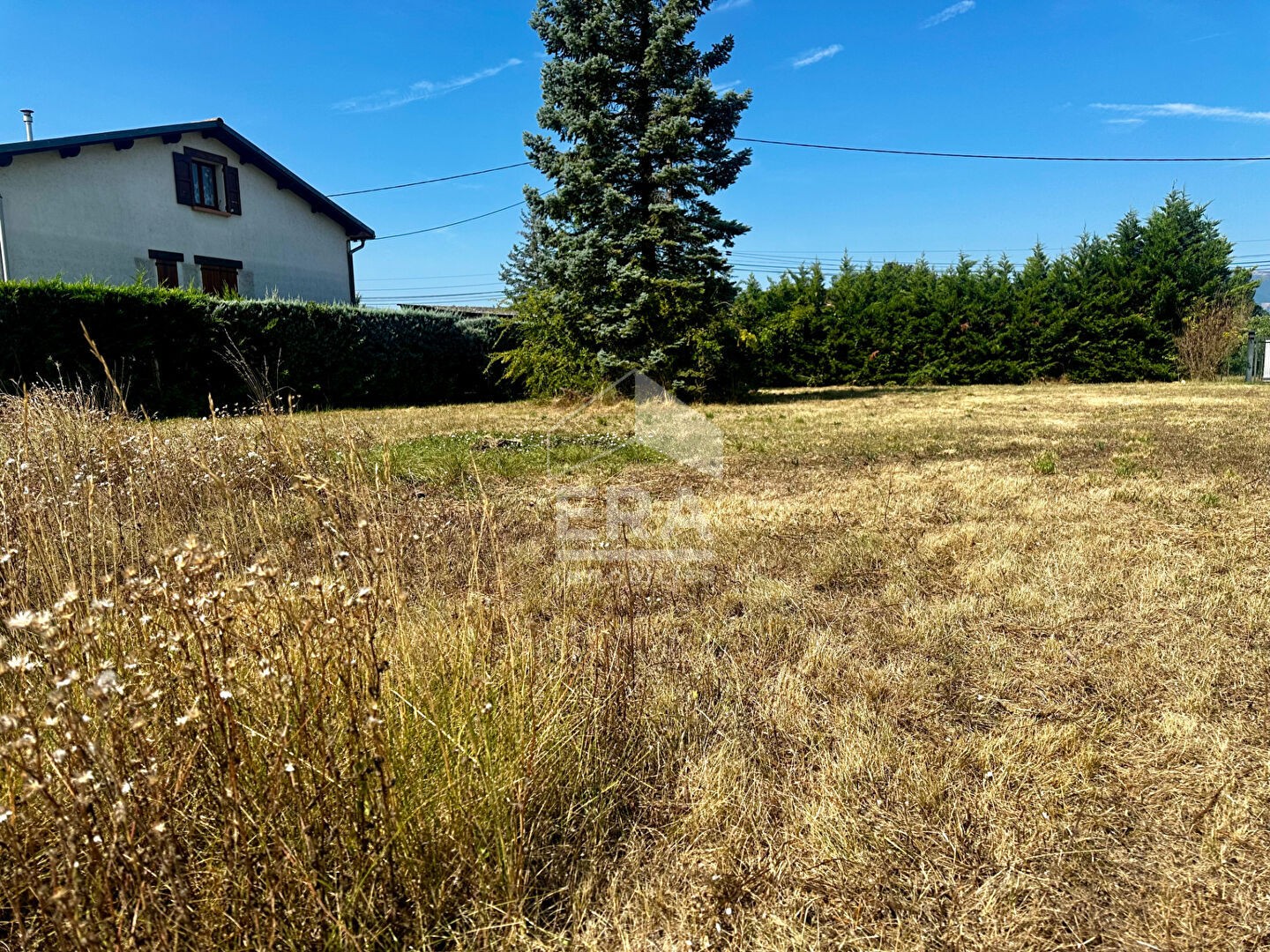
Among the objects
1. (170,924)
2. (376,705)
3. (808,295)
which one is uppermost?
(808,295)

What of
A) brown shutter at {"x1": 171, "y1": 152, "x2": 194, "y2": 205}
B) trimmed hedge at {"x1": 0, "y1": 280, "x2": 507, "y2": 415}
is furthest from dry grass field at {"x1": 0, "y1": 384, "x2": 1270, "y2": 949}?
brown shutter at {"x1": 171, "y1": 152, "x2": 194, "y2": 205}

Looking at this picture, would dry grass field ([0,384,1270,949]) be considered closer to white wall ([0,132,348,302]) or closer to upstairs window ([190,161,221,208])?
white wall ([0,132,348,302])

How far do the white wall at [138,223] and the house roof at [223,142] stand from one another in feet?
0.64

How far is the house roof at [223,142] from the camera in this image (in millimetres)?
14320

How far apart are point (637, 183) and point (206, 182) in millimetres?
11923

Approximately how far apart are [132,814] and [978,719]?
6.93ft

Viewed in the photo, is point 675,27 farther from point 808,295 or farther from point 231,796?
point 231,796

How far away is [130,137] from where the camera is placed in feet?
Result: 51.8

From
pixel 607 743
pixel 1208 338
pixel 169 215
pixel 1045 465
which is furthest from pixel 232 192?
pixel 1208 338

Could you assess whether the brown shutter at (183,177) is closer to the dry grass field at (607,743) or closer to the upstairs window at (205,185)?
the upstairs window at (205,185)

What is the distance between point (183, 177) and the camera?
17.3 metres

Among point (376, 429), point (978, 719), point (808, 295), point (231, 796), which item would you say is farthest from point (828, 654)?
point (808, 295)

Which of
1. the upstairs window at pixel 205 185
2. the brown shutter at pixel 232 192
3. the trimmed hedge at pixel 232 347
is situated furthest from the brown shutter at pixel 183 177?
the trimmed hedge at pixel 232 347

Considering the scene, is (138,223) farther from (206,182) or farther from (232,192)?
(232,192)
